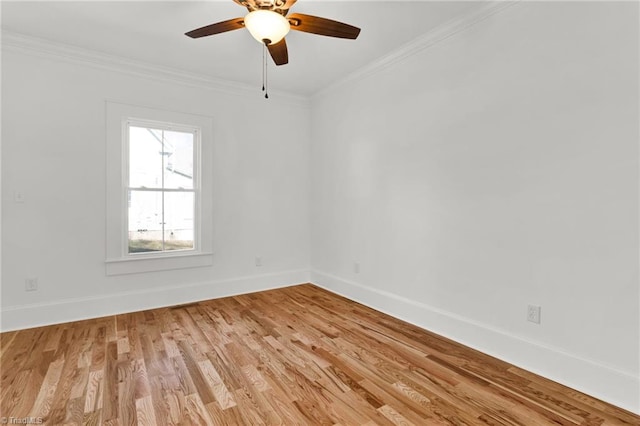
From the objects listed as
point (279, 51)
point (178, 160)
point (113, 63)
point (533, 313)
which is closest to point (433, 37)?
point (279, 51)

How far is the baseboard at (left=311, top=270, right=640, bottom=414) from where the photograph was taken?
1.98 m

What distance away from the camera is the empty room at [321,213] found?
6.61ft

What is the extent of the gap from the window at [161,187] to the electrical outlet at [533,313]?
3570 mm

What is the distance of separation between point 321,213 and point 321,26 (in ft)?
9.27

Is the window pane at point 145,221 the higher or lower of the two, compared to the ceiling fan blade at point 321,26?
lower

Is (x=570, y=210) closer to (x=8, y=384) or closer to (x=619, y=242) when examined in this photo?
(x=619, y=242)

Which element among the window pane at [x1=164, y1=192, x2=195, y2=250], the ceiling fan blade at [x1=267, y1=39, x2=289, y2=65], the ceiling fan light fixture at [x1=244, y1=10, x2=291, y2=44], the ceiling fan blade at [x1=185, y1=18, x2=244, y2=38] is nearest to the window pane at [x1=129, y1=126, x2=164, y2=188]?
the window pane at [x1=164, y1=192, x2=195, y2=250]

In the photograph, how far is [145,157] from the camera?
3775 millimetres

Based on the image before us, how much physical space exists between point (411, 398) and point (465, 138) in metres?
2.10

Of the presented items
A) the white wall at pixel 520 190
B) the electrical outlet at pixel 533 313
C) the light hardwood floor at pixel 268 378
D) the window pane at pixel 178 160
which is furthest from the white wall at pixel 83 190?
the electrical outlet at pixel 533 313

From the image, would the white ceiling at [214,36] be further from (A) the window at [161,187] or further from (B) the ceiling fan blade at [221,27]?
(A) the window at [161,187]

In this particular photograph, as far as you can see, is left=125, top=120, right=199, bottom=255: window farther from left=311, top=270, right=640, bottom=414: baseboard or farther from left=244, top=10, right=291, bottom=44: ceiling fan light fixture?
left=311, top=270, right=640, bottom=414: baseboard

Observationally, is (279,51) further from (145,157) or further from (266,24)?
(145,157)

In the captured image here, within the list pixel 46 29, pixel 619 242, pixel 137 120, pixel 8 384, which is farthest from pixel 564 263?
pixel 46 29
